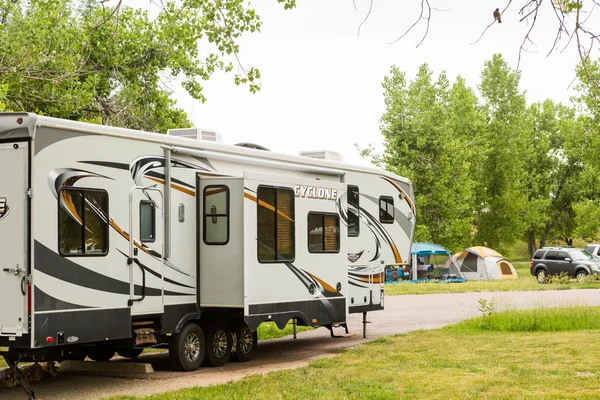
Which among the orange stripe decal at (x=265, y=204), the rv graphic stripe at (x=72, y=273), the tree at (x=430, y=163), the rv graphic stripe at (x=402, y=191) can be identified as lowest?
the rv graphic stripe at (x=72, y=273)

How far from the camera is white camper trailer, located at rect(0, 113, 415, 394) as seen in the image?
31.8 feet

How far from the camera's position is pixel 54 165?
9961 millimetres

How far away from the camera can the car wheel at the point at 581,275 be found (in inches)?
1314

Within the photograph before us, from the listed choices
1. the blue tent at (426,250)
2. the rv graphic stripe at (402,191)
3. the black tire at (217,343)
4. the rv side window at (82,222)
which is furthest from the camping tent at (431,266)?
the rv side window at (82,222)

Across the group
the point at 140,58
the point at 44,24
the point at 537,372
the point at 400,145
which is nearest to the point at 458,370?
the point at 537,372

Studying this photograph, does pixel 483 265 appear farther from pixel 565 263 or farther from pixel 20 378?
pixel 20 378

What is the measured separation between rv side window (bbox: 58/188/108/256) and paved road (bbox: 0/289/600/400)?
178 cm

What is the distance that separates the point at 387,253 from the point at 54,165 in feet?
26.3

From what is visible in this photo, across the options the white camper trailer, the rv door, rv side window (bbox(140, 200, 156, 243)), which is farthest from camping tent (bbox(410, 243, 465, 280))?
the rv door

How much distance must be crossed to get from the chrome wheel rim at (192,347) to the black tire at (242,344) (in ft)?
2.80

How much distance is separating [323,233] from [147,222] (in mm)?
3493

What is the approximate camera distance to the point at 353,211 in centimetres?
1548

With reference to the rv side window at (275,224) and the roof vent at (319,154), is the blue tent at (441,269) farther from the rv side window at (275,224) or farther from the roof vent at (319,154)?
the rv side window at (275,224)

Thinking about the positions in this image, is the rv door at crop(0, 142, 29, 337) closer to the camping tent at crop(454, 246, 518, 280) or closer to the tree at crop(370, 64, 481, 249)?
the camping tent at crop(454, 246, 518, 280)
